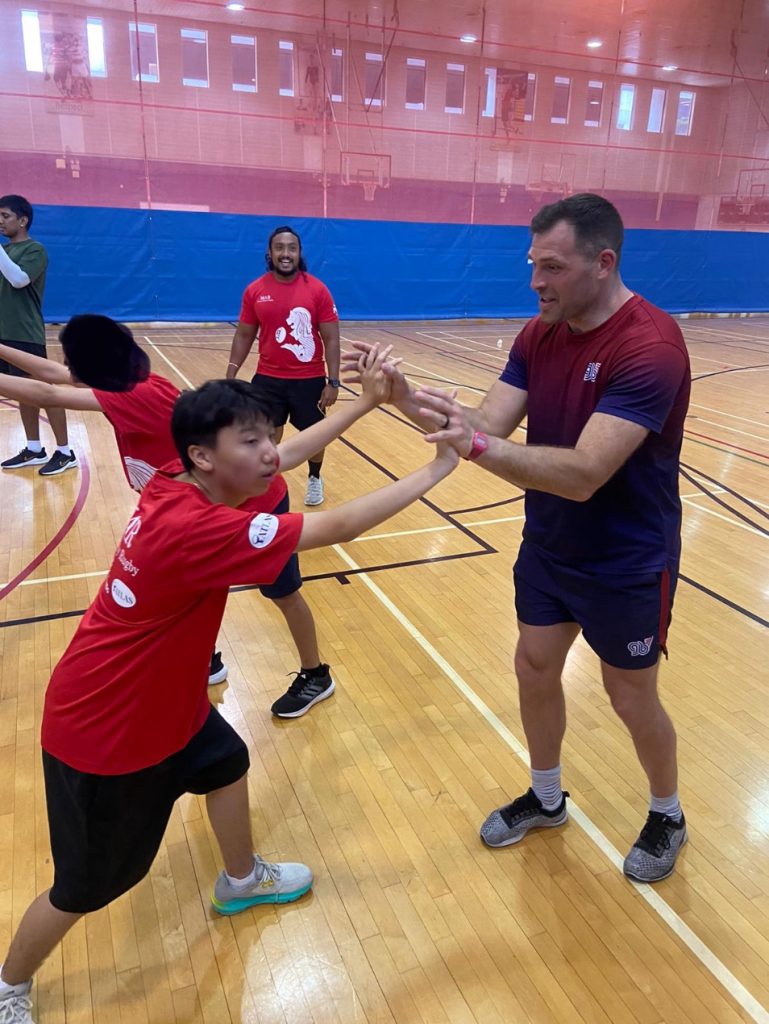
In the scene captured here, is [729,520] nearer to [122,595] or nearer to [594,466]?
[594,466]

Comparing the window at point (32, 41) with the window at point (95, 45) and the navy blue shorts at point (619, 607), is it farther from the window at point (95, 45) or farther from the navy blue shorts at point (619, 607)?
the navy blue shorts at point (619, 607)

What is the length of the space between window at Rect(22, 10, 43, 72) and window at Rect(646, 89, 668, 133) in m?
13.5

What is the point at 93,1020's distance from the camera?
198 centimetres

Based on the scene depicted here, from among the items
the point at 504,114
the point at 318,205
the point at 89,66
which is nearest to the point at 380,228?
the point at 318,205

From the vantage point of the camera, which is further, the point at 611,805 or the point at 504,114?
the point at 504,114

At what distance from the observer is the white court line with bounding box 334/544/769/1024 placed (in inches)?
82.2

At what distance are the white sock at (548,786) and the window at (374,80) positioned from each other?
53.3 ft

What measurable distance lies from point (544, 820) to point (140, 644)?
1.68m

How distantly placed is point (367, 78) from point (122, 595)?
1673 cm

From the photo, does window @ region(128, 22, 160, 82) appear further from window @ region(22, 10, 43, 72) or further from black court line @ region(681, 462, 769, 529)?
black court line @ region(681, 462, 769, 529)

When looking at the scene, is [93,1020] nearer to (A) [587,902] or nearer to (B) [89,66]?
(A) [587,902]

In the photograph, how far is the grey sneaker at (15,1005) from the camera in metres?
1.87

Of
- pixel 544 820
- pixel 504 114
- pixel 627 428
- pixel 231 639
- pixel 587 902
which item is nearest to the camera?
pixel 627 428

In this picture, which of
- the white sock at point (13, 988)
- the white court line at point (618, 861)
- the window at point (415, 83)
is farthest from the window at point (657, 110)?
the white sock at point (13, 988)
